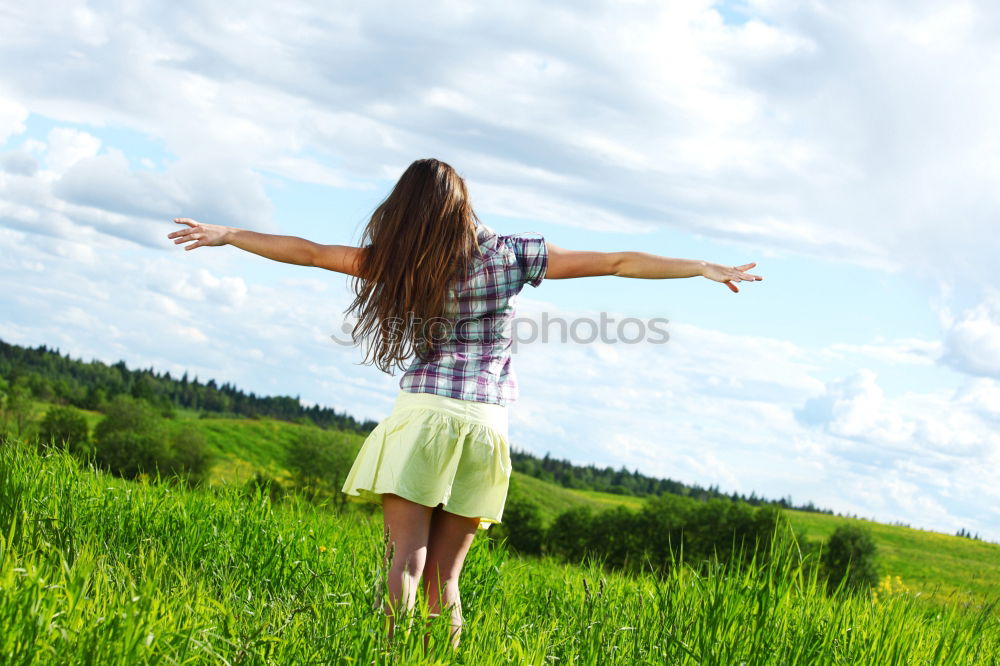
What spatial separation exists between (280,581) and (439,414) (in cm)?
194

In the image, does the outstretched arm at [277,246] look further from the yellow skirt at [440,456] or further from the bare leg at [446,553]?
the bare leg at [446,553]

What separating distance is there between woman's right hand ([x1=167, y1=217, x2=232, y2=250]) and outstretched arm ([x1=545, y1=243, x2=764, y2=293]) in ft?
6.44

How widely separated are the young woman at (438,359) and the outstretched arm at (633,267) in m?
0.02

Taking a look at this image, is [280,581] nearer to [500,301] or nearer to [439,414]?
[439,414]

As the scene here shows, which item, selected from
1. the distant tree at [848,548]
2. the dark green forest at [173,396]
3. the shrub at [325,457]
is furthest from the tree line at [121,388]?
the distant tree at [848,548]

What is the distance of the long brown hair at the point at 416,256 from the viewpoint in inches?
172

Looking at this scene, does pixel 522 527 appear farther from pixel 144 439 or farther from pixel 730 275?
pixel 730 275

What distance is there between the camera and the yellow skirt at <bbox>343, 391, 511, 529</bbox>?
4.18 metres

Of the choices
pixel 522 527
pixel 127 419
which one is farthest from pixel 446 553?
pixel 127 419

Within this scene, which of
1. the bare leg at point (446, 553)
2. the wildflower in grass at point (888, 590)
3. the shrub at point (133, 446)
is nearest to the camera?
the bare leg at point (446, 553)

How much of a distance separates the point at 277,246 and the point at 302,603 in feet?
6.63

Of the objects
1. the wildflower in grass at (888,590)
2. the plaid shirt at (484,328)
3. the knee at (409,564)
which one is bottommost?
the wildflower in grass at (888,590)

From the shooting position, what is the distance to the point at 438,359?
4.35 metres

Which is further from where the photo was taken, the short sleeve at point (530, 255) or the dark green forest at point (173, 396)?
the dark green forest at point (173, 396)
